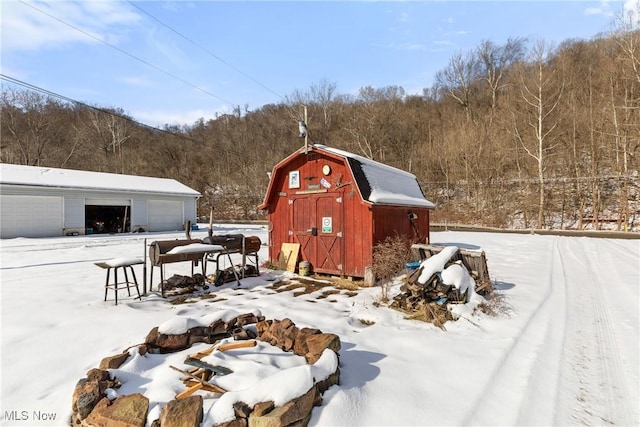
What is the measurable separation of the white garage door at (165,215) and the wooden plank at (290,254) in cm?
1666

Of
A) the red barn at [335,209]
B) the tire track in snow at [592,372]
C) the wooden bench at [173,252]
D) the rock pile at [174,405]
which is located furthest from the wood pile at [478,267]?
the wooden bench at [173,252]

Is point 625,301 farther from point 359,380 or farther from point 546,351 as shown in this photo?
point 359,380

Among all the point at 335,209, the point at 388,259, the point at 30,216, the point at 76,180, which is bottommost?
the point at 388,259

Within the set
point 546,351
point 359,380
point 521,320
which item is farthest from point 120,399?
point 521,320

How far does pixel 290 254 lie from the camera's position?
9008 millimetres

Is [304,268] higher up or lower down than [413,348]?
higher up

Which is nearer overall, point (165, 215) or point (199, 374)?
point (199, 374)

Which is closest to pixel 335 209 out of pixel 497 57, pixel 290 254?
pixel 290 254

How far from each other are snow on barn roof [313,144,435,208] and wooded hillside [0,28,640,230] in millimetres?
12293

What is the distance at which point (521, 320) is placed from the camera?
16.1 ft

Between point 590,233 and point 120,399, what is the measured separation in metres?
23.1

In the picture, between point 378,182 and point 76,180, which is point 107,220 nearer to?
point 76,180

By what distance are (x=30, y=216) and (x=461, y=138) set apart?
31220mm
